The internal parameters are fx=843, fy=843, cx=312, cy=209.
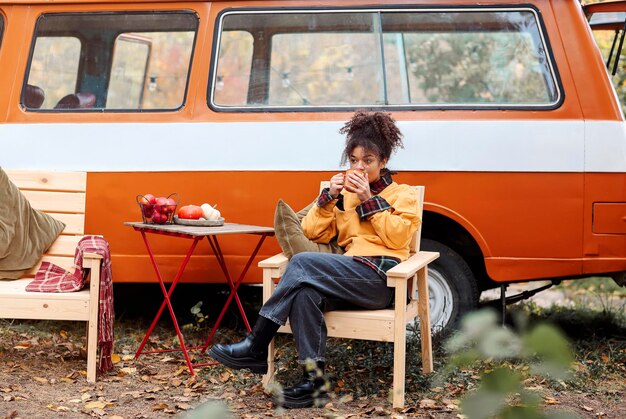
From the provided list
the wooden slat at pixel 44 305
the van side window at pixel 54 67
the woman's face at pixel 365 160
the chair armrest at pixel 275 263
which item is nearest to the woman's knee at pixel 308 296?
the chair armrest at pixel 275 263

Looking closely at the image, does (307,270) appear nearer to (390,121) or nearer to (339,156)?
(390,121)

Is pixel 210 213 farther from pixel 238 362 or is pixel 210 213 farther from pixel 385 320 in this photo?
pixel 385 320

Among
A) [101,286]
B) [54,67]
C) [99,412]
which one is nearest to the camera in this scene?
[99,412]

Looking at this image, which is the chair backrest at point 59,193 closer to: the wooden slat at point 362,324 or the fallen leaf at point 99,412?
the fallen leaf at point 99,412

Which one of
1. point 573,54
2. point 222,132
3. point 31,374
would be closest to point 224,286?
point 222,132

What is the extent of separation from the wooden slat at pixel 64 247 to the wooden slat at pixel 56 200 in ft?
0.58

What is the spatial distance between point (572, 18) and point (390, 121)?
1.47 metres

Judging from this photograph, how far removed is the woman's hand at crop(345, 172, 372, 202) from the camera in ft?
13.4

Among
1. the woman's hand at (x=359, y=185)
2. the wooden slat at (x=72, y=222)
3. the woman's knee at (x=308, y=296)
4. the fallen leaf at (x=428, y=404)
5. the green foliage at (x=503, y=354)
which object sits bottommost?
the fallen leaf at (x=428, y=404)

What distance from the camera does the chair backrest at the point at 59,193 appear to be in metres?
4.95

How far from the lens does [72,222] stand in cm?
494

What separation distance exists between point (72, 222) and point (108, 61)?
118 centimetres

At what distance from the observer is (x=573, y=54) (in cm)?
499

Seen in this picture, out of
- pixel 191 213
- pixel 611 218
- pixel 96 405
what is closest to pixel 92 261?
pixel 191 213
